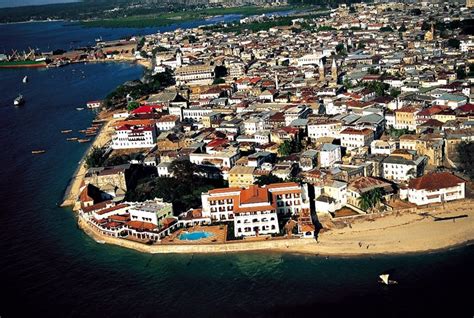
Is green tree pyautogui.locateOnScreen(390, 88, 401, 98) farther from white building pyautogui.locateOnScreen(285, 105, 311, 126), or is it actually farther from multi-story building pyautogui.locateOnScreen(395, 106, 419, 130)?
white building pyautogui.locateOnScreen(285, 105, 311, 126)

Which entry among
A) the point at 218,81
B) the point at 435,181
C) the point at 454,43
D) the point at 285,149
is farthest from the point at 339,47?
the point at 435,181

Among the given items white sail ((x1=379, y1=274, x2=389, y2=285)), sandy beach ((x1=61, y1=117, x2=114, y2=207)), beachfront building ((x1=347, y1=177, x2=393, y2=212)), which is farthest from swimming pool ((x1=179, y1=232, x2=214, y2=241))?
sandy beach ((x1=61, y1=117, x2=114, y2=207))

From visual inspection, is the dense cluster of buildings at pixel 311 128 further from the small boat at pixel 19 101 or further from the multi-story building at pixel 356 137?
the small boat at pixel 19 101

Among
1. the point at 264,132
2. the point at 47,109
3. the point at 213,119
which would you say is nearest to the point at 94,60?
the point at 47,109

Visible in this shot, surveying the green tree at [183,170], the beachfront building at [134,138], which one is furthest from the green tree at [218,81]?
the green tree at [183,170]

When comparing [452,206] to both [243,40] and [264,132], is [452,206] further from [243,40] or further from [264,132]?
[243,40]

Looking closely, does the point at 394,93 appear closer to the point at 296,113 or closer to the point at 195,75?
the point at 296,113
